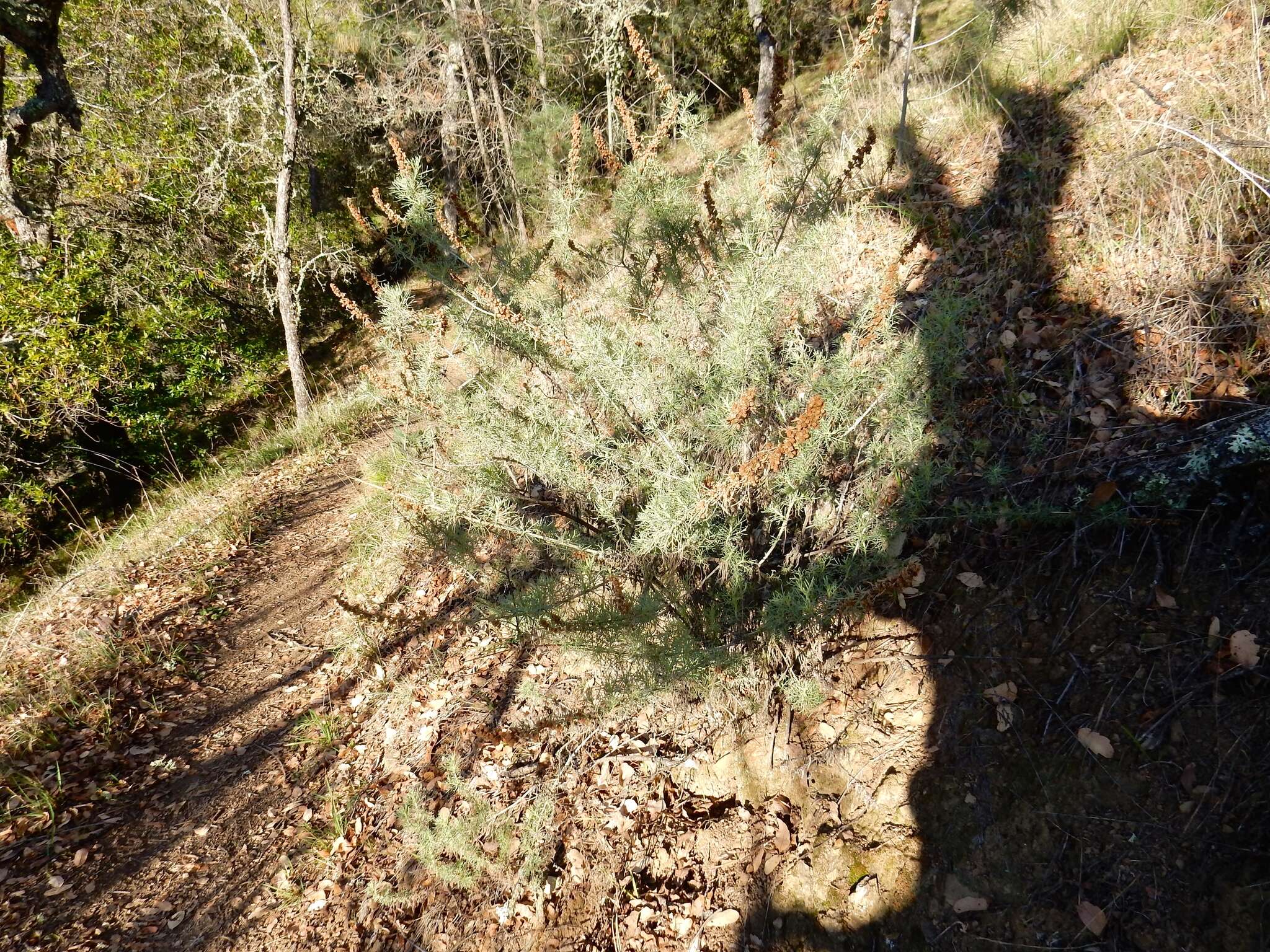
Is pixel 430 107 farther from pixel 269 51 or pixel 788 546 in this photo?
pixel 788 546

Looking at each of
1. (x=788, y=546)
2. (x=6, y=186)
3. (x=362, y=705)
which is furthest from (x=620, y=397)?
(x=6, y=186)

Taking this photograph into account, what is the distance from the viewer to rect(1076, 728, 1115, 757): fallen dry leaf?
2014 millimetres

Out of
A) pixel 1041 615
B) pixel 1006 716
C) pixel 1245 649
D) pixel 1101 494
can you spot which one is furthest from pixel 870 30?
pixel 1006 716

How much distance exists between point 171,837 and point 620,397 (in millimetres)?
3748

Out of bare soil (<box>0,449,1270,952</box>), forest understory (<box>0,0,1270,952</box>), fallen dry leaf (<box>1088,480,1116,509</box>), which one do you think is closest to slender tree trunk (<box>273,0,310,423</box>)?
forest understory (<box>0,0,1270,952</box>)

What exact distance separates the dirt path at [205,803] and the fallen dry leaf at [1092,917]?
3.70m

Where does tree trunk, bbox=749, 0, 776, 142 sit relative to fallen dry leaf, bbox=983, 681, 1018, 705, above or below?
above

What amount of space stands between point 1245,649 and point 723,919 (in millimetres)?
2057

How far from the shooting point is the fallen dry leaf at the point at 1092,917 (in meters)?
1.80

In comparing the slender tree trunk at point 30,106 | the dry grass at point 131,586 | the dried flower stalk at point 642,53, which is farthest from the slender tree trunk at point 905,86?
the slender tree trunk at point 30,106

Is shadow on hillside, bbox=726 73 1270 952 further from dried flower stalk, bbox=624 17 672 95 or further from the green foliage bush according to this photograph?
dried flower stalk, bbox=624 17 672 95

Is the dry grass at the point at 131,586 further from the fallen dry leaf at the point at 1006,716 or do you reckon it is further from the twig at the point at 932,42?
the twig at the point at 932,42

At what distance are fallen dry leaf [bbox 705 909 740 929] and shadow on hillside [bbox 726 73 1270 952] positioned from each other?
4 centimetres

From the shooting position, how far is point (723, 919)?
7.68ft
